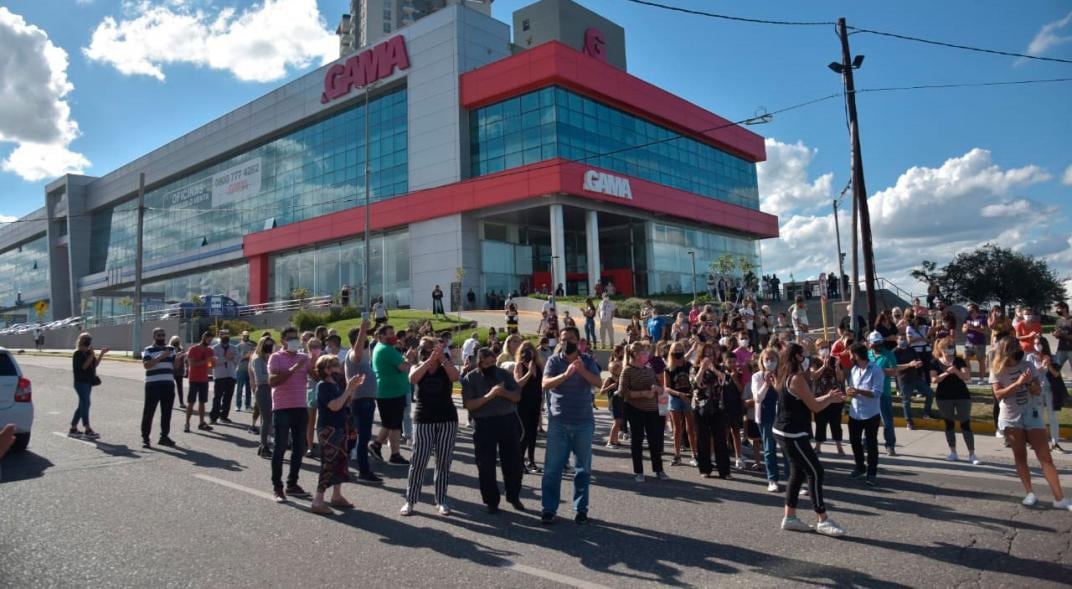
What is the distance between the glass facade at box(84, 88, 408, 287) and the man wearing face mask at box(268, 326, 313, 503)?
35389 millimetres

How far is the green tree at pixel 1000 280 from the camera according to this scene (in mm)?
54625

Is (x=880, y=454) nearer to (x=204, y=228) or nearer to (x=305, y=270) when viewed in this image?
(x=305, y=270)

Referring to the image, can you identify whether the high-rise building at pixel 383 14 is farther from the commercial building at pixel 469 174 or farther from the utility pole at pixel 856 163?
the utility pole at pixel 856 163

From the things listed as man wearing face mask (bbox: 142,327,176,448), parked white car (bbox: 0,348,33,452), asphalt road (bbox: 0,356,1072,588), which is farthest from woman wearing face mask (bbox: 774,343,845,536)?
parked white car (bbox: 0,348,33,452)

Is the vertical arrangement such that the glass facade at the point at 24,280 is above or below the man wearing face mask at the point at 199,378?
above

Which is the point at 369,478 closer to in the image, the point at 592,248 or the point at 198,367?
the point at 198,367

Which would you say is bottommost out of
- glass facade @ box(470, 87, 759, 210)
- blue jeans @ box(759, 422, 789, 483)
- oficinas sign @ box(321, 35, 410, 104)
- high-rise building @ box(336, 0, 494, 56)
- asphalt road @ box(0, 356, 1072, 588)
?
asphalt road @ box(0, 356, 1072, 588)

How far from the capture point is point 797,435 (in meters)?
5.70

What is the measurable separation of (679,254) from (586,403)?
39.6 meters

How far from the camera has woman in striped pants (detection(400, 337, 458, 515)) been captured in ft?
21.1

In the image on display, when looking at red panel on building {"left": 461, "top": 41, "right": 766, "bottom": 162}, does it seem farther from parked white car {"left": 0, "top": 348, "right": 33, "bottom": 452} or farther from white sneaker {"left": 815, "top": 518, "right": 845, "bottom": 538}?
parked white car {"left": 0, "top": 348, "right": 33, "bottom": 452}

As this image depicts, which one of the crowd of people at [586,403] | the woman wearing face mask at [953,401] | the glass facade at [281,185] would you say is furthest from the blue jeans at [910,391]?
the glass facade at [281,185]

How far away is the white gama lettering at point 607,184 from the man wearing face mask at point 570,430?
2983 cm

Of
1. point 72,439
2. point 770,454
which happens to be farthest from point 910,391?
point 72,439
